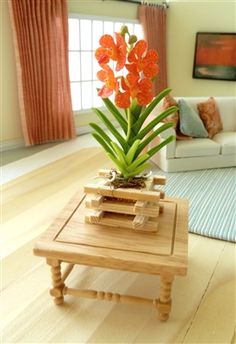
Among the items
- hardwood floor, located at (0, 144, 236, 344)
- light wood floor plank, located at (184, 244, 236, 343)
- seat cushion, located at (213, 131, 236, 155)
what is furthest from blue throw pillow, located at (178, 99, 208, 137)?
light wood floor plank, located at (184, 244, 236, 343)

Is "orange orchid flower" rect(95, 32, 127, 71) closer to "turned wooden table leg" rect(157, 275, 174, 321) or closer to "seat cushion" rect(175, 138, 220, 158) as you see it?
"turned wooden table leg" rect(157, 275, 174, 321)

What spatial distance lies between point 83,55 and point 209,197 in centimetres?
322

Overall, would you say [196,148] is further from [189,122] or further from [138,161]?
[138,161]

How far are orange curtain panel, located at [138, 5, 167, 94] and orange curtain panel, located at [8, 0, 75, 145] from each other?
6.05ft

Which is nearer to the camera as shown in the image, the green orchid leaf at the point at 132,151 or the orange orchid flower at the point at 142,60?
the orange orchid flower at the point at 142,60

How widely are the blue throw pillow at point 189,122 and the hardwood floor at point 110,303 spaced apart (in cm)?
158

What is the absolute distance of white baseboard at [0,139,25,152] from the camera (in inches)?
162

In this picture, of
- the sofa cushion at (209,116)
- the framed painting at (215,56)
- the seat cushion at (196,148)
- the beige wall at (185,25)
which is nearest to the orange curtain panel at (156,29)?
the beige wall at (185,25)

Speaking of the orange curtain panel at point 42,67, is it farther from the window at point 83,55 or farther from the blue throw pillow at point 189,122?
the blue throw pillow at point 189,122

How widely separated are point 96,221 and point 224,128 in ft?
9.69

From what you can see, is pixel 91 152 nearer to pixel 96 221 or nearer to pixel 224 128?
pixel 224 128

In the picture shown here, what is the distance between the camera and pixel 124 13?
5.32 m

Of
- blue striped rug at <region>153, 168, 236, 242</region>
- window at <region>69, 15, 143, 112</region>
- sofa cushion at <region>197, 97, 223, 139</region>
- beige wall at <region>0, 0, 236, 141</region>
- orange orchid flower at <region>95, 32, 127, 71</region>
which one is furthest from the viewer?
beige wall at <region>0, 0, 236, 141</region>

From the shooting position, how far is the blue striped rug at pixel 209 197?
2.42 meters
